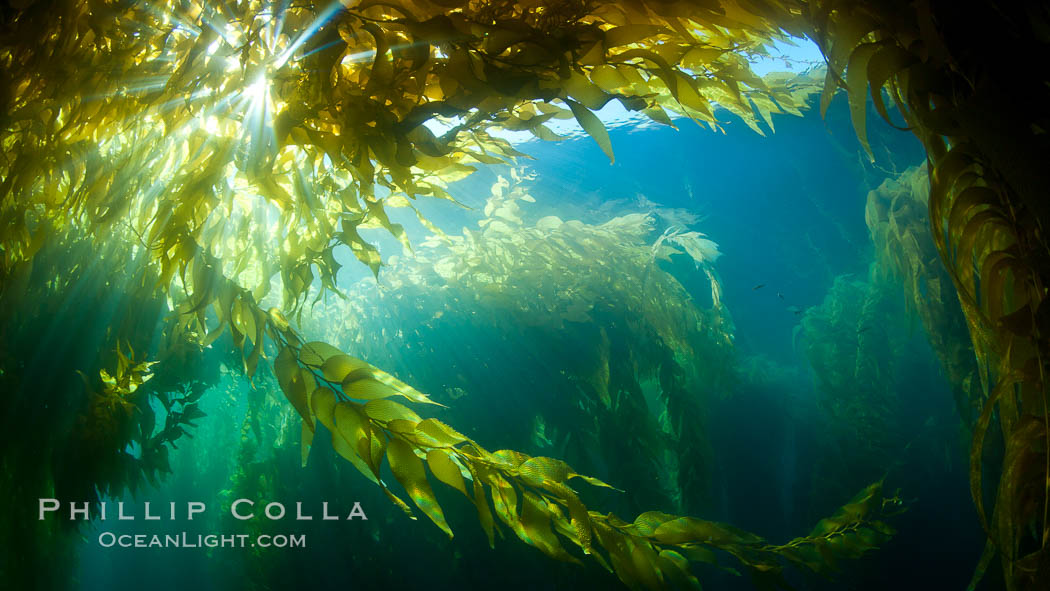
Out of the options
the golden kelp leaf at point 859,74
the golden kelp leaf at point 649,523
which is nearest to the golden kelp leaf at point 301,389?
the golden kelp leaf at point 649,523

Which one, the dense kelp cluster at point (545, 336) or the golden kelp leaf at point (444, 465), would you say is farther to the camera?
the dense kelp cluster at point (545, 336)

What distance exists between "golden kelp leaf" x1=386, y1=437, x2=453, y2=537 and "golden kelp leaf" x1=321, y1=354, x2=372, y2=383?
81 millimetres

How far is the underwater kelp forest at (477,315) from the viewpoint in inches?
14.2

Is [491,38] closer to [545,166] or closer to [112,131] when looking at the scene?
[112,131]

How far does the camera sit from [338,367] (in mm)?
463

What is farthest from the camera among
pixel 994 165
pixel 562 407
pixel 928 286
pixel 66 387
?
pixel 928 286

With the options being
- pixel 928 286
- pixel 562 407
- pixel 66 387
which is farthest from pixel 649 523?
pixel 928 286

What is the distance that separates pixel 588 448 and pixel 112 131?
1.68 m

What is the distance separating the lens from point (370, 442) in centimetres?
45

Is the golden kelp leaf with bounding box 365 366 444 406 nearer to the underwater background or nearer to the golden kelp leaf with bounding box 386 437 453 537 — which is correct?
the golden kelp leaf with bounding box 386 437 453 537

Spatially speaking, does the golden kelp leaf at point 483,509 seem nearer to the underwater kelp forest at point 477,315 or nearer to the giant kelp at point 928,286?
the underwater kelp forest at point 477,315

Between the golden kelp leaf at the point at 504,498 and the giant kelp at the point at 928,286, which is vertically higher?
the giant kelp at the point at 928,286

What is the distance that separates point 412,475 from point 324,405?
114 millimetres

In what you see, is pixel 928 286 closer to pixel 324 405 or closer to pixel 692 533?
pixel 692 533
